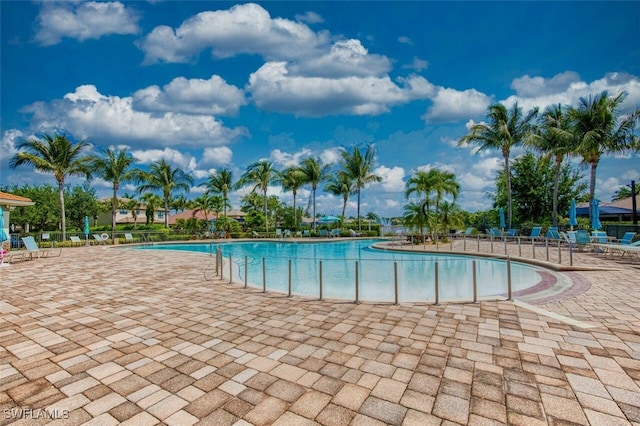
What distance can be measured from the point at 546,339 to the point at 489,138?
24.4 m

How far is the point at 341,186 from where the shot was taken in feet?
111

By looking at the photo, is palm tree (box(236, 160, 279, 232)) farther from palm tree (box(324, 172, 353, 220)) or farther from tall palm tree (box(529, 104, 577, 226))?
Result: tall palm tree (box(529, 104, 577, 226))

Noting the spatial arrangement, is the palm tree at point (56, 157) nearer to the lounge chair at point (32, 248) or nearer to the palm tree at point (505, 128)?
the lounge chair at point (32, 248)

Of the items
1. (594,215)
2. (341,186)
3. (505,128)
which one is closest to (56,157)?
(341,186)

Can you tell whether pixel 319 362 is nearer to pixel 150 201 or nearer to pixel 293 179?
pixel 293 179

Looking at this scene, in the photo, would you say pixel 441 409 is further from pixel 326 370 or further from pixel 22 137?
pixel 22 137

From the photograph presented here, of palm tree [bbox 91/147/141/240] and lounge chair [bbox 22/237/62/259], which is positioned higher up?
palm tree [bbox 91/147/141/240]

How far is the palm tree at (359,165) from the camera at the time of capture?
31.8 m

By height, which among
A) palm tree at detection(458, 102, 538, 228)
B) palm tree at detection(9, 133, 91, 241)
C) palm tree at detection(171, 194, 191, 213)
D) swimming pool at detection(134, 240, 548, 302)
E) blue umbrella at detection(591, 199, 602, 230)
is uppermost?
palm tree at detection(458, 102, 538, 228)

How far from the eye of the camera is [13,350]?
153 inches

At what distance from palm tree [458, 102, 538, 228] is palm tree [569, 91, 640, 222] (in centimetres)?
576

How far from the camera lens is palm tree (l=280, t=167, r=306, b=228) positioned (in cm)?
3256

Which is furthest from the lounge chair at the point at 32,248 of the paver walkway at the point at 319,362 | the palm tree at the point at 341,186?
the palm tree at the point at 341,186

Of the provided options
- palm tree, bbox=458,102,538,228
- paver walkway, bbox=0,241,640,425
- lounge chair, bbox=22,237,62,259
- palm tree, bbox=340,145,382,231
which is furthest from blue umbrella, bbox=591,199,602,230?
lounge chair, bbox=22,237,62,259
